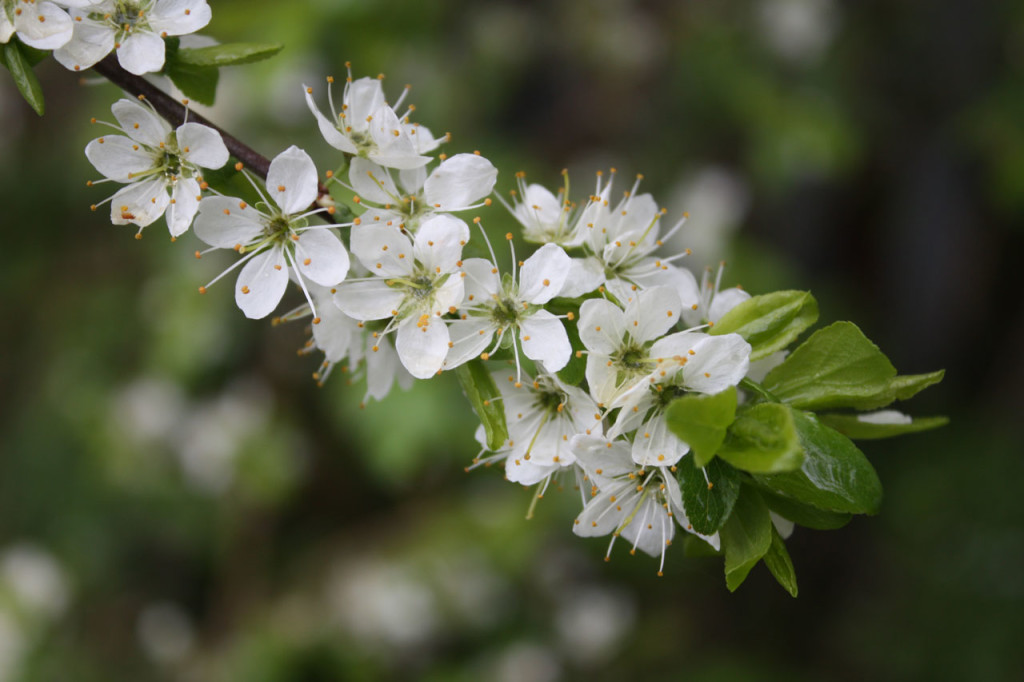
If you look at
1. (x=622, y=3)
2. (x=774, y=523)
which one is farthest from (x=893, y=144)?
(x=774, y=523)

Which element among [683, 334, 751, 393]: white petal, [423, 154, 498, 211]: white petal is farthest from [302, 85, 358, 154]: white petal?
[683, 334, 751, 393]: white petal

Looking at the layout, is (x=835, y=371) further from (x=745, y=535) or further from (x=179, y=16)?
(x=179, y=16)

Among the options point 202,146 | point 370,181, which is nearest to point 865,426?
point 370,181

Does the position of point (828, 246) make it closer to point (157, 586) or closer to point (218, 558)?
point (218, 558)

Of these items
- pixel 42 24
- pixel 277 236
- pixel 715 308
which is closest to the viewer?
pixel 42 24

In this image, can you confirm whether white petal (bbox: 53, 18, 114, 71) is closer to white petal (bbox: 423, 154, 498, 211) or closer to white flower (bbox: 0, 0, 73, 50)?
white flower (bbox: 0, 0, 73, 50)

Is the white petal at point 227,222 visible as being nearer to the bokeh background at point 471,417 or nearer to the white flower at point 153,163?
the white flower at point 153,163

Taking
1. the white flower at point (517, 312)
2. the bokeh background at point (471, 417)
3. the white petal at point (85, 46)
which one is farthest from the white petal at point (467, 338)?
the bokeh background at point (471, 417)
